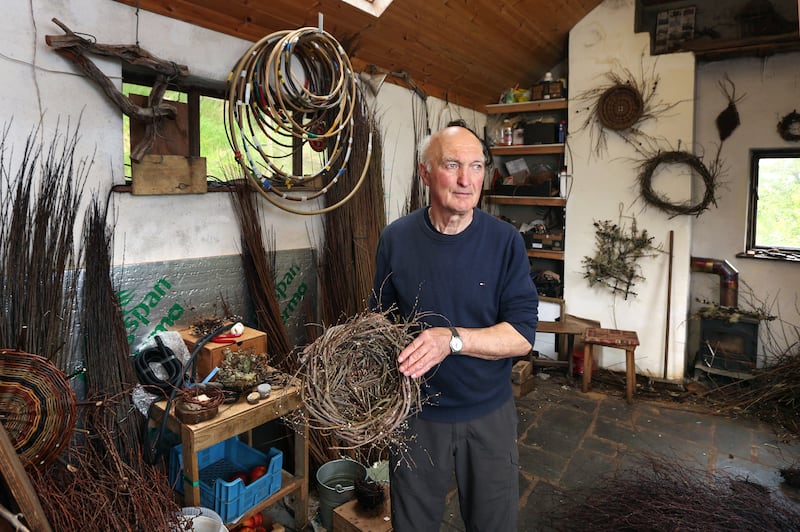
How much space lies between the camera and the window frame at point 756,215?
14.0ft

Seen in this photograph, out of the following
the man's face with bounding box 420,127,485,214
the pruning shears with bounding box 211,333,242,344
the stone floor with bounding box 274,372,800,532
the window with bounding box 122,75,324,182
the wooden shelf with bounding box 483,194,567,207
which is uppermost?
the window with bounding box 122,75,324,182

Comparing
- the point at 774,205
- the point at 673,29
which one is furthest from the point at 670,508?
the point at 673,29

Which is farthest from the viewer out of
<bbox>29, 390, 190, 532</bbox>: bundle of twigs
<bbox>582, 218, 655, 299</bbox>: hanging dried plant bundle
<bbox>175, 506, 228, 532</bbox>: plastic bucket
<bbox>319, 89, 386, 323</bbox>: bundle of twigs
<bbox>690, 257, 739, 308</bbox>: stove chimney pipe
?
<bbox>582, 218, 655, 299</bbox>: hanging dried plant bundle

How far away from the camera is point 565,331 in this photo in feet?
14.6

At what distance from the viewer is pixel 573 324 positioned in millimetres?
4648

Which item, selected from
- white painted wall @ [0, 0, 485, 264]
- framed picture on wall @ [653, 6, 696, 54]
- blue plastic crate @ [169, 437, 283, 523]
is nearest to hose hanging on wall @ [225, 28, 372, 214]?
white painted wall @ [0, 0, 485, 264]

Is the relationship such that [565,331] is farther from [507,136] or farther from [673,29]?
[673,29]

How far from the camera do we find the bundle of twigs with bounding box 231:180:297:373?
104 inches

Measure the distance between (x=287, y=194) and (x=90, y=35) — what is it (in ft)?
3.87

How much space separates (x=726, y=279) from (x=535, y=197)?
1.85m

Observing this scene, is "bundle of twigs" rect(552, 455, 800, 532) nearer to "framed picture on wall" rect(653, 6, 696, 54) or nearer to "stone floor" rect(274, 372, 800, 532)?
"stone floor" rect(274, 372, 800, 532)

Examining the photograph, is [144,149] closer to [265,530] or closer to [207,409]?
[207,409]

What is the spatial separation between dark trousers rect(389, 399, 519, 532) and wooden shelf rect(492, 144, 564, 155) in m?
3.82

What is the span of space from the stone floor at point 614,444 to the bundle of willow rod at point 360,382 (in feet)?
5.03
